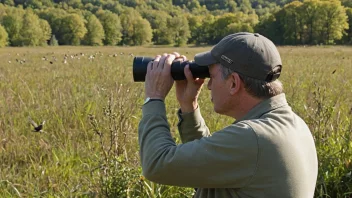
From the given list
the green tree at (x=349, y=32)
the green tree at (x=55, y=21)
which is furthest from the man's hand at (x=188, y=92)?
the green tree at (x=55, y=21)

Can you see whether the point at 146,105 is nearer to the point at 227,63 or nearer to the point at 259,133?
the point at 227,63

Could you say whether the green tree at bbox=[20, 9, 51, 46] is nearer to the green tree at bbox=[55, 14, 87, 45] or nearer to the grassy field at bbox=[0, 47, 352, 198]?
the green tree at bbox=[55, 14, 87, 45]

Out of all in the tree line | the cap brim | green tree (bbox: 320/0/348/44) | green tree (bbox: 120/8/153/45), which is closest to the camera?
the cap brim

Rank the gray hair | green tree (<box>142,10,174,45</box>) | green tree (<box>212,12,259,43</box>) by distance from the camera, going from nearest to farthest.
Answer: the gray hair < green tree (<box>212,12,259,43</box>) < green tree (<box>142,10,174,45</box>)

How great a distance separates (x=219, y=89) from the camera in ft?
5.24

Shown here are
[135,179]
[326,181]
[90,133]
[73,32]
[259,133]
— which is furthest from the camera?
[73,32]

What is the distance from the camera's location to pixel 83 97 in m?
5.10

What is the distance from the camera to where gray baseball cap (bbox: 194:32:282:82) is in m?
1.48

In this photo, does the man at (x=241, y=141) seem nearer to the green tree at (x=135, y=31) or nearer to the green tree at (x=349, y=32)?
the green tree at (x=349, y=32)

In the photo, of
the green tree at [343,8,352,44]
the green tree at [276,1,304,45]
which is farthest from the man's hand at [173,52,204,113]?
the green tree at [343,8,352,44]

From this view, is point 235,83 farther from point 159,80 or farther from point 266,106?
point 159,80

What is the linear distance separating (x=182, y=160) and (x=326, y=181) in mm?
1766

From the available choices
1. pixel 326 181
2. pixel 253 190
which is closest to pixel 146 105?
pixel 253 190

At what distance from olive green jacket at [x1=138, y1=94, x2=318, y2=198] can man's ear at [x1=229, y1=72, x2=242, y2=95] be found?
0.32 ft
